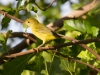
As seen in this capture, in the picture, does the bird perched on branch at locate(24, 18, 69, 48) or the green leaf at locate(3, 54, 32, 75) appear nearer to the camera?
the green leaf at locate(3, 54, 32, 75)

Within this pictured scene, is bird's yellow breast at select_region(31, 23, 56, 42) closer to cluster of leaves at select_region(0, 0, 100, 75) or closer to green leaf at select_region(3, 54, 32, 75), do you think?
cluster of leaves at select_region(0, 0, 100, 75)

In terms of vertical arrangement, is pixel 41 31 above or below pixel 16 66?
above

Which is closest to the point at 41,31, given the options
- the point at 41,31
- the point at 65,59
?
the point at 41,31

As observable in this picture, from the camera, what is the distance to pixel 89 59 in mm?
1611

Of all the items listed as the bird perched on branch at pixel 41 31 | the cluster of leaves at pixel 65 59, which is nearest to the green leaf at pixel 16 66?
the cluster of leaves at pixel 65 59

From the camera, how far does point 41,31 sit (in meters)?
1.97

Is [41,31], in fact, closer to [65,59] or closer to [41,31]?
[41,31]

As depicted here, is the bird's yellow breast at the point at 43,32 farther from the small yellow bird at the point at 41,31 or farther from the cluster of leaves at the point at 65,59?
the cluster of leaves at the point at 65,59

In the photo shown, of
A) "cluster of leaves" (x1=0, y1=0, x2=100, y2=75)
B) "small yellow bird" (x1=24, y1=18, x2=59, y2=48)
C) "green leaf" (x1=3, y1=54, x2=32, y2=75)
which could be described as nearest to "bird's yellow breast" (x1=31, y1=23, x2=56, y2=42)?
"small yellow bird" (x1=24, y1=18, x2=59, y2=48)

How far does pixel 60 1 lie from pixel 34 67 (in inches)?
27.1

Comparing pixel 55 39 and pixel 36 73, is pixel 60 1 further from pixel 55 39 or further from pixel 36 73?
pixel 36 73

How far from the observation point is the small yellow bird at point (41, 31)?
178 cm

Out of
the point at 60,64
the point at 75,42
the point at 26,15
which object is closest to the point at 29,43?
the point at 60,64

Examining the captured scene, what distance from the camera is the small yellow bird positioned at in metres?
1.78
